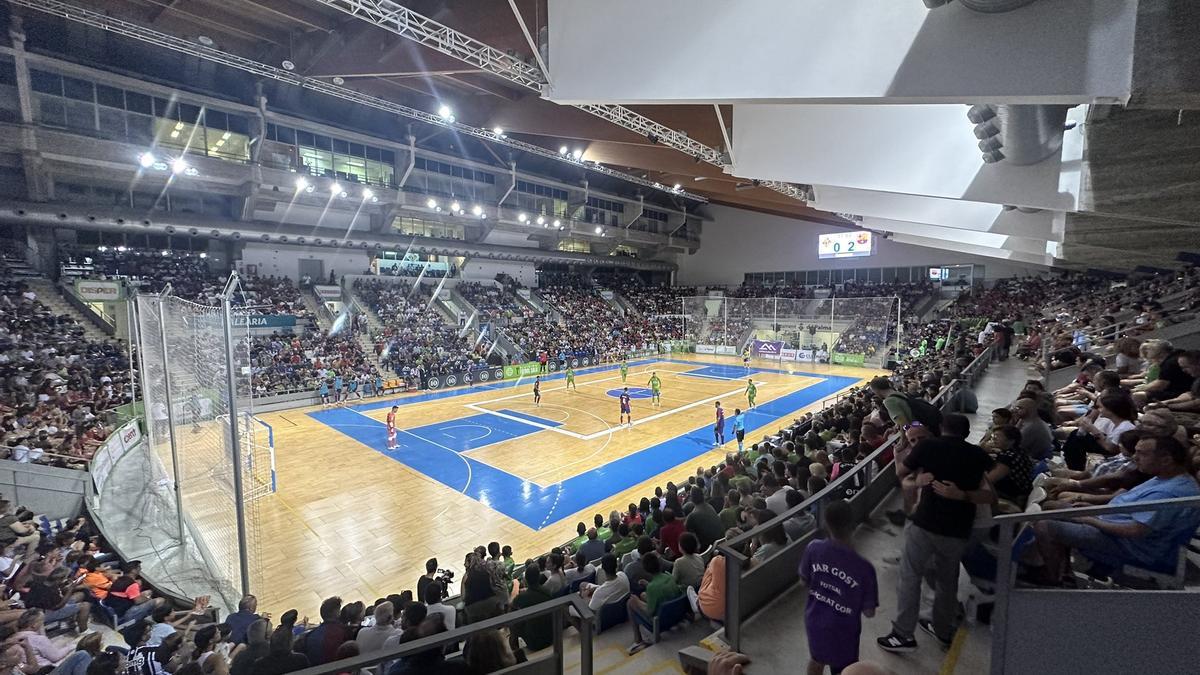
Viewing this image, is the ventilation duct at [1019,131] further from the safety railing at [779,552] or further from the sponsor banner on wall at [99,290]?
the sponsor banner on wall at [99,290]

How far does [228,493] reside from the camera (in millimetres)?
6902

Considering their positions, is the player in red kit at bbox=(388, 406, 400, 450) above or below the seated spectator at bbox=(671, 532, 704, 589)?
below

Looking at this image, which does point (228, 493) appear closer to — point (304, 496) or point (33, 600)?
point (33, 600)

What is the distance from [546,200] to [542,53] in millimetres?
29934

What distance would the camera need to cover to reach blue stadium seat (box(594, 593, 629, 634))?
14.9 feet

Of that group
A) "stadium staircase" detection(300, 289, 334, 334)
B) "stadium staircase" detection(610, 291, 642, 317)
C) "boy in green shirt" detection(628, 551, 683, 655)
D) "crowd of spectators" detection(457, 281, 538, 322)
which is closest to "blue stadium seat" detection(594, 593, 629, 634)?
"boy in green shirt" detection(628, 551, 683, 655)

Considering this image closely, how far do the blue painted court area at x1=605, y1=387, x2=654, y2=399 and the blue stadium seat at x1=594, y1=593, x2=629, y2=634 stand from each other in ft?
58.7

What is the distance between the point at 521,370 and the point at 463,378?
3952mm

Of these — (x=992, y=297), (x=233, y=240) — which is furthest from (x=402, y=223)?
(x=992, y=297)

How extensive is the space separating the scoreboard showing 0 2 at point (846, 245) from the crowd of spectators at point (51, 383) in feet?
142

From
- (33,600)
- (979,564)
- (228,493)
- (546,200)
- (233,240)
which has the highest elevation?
(546,200)

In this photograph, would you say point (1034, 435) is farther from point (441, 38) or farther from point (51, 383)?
point (51, 383)

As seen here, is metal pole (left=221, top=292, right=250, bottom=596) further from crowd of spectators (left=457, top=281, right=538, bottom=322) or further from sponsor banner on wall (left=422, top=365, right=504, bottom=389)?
crowd of spectators (left=457, top=281, right=538, bottom=322)

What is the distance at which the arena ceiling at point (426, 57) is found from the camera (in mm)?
Result: 9094
